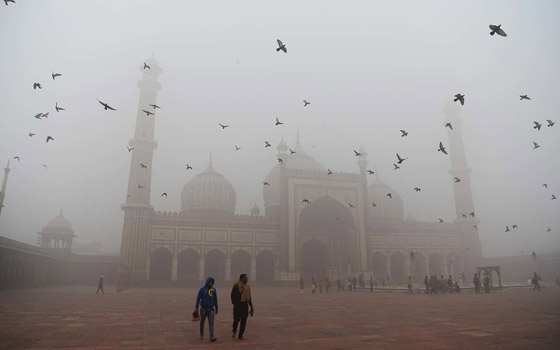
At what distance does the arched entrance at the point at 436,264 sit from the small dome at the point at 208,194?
784 inches

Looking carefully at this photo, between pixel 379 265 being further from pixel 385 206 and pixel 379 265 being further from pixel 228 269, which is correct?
pixel 228 269

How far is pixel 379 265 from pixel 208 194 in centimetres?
1731

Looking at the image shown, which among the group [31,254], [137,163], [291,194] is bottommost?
[31,254]

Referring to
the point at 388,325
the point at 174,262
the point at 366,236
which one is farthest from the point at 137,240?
the point at 388,325

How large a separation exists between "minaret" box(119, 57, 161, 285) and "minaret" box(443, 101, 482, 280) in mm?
29051

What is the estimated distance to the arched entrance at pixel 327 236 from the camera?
33469 mm

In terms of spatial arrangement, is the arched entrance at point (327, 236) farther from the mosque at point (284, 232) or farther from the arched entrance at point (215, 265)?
the arched entrance at point (215, 265)

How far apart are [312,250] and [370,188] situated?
40.2 ft

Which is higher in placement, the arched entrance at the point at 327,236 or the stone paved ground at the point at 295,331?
the arched entrance at the point at 327,236

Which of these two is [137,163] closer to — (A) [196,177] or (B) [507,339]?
(A) [196,177]

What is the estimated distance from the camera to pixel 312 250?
35.1 metres

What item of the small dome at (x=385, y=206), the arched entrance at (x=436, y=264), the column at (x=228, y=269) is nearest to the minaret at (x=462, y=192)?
the arched entrance at (x=436, y=264)

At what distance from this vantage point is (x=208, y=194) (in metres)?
34.8

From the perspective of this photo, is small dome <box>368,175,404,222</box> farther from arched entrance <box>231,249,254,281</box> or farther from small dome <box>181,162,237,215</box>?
small dome <box>181,162,237,215</box>
